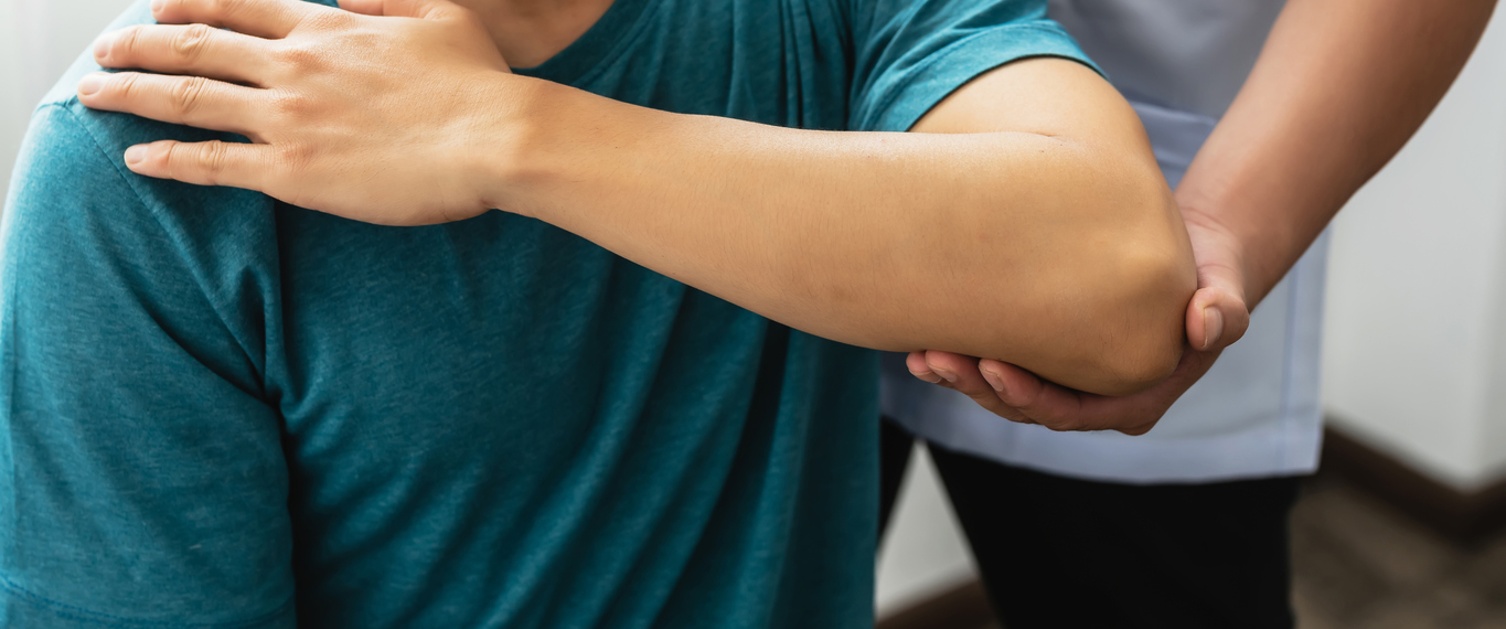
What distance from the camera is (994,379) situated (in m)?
0.70

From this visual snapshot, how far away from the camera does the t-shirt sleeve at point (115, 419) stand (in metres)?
0.65

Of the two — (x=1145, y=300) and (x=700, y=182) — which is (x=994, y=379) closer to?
(x=1145, y=300)

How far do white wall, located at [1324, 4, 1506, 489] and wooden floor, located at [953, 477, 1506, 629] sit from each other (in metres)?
0.13

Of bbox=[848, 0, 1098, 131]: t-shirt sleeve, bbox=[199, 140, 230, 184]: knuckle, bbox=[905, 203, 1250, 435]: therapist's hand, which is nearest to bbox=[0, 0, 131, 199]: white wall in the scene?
bbox=[199, 140, 230, 184]: knuckle

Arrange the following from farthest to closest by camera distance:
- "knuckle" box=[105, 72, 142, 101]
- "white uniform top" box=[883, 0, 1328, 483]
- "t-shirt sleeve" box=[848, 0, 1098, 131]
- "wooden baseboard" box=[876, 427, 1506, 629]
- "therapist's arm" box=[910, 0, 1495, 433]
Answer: "wooden baseboard" box=[876, 427, 1506, 629]
"white uniform top" box=[883, 0, 1328, 483]
"therapist's arm" box=[910, 0, 1495, 433]
"t-shirt sleeve" box=[848, 0, 1098, 131]
"knuckle" box=[105, 72, 142, 101]

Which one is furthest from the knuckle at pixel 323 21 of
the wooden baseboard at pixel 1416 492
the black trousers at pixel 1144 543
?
the wooden baseboard at pixel 1416 492

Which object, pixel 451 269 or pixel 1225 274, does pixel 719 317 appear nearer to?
pixel 451 269

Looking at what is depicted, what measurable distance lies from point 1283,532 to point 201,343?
101 cm

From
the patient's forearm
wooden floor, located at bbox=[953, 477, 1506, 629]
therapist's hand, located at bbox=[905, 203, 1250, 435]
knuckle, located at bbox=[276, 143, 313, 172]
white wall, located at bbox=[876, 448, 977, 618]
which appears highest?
knuckle, located at bbox=[276, 143, 313, 172]

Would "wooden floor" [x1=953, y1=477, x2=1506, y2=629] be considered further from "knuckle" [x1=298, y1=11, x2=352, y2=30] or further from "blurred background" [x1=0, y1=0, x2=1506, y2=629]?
"knuckle" [x1=298, y1=11, x2=352, y2=30]

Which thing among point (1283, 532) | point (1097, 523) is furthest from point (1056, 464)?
point (1283, 532)

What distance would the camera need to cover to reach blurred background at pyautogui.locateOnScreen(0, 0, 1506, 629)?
1.90 m

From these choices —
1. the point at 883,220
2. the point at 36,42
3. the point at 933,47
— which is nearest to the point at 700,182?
the point at 883,220

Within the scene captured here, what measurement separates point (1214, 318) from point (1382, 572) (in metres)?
1.69
